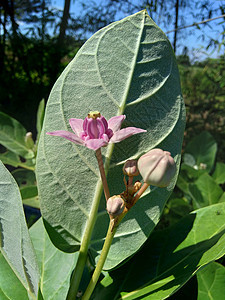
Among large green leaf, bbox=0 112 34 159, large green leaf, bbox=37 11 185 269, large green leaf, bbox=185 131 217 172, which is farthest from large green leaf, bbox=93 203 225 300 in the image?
large green leaf, bbox=185 131 217 172

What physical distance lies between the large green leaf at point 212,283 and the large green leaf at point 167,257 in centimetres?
5

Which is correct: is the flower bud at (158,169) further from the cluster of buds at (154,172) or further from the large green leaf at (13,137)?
the large green leaf at (13,137)

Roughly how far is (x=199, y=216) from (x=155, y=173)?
18 centimetres

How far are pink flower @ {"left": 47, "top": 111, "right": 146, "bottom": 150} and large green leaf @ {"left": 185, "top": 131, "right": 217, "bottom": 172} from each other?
28.5 inches

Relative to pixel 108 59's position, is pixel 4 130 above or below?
below

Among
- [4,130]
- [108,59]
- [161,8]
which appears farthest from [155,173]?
[161,8]

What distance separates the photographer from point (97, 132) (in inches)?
12.5

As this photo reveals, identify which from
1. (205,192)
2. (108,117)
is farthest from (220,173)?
(108,117)

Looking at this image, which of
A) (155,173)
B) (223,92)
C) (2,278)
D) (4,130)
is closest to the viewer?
(155,173)

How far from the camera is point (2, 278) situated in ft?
1.30

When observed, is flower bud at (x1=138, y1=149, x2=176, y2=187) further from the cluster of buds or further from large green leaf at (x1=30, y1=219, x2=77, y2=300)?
large green leaf at (x1=30, y1=219, x2=77, y2=300)

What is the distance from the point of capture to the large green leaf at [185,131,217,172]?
1.00 meters

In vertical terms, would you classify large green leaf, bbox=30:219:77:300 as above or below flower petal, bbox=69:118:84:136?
below

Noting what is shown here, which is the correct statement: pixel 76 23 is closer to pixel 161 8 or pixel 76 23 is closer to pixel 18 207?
pixel 161 8
